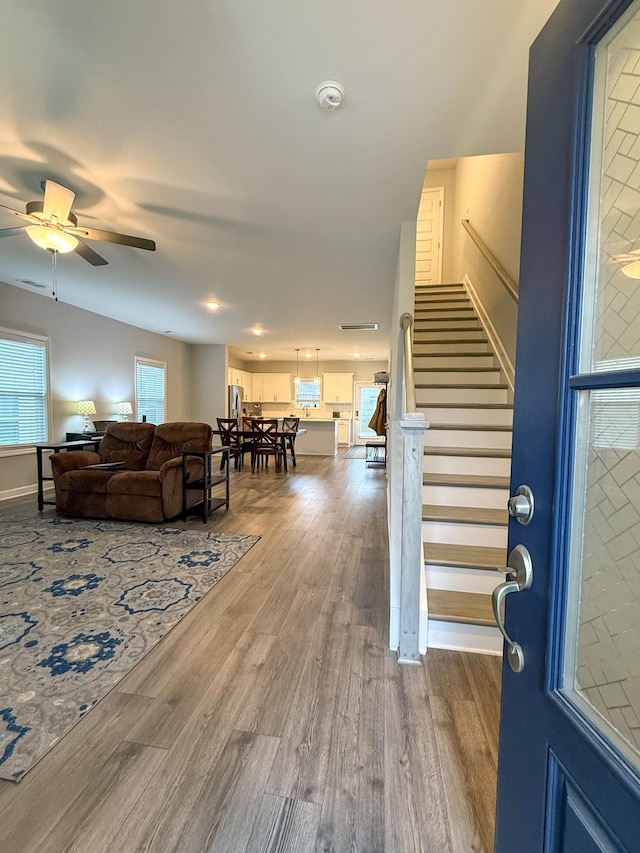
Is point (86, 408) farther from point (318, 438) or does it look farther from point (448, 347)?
point (448, 347)

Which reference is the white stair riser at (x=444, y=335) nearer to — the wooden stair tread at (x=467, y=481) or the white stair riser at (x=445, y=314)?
the white stair riser at (x=445, y=314)

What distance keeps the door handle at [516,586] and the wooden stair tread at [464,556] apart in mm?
1390

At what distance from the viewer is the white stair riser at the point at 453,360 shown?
3.49 metres

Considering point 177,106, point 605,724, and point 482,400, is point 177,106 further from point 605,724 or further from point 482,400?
point 482,400

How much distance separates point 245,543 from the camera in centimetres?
330

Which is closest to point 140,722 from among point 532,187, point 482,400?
point 532,187

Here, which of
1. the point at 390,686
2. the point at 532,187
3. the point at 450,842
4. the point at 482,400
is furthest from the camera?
the point at 482,400

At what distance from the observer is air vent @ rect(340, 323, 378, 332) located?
6234 mm

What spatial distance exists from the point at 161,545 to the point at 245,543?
0.72 metres

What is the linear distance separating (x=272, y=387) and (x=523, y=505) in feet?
36.2

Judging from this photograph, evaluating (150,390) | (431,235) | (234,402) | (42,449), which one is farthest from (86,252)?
(234,402)

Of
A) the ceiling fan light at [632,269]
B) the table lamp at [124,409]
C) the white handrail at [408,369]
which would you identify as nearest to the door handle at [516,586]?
the ceiling fan light at [632,269]

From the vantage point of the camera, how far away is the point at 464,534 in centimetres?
225

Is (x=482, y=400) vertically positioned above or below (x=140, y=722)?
above
